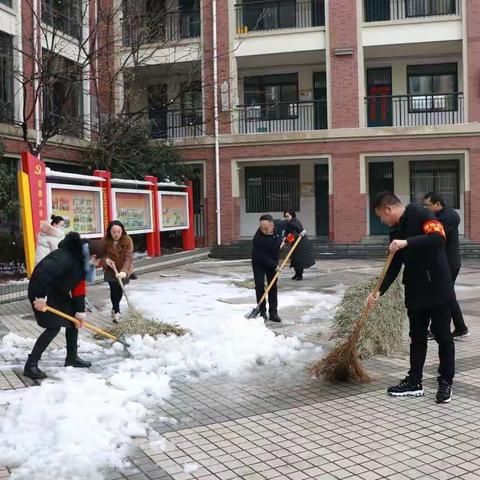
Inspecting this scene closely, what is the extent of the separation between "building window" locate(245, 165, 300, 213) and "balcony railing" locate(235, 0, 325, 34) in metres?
5.41

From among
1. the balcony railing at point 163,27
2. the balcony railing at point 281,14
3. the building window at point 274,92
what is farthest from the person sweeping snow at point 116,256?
the balcony railing at point 281,14

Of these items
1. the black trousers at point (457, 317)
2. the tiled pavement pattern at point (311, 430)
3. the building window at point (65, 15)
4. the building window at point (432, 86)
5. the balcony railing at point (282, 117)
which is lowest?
the tiled pavement pattern at point (311, 430)

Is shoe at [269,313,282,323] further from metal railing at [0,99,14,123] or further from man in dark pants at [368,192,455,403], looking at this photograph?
metal railing at [0,99,14,123]

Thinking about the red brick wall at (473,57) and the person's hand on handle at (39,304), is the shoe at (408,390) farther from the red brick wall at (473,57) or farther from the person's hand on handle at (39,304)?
the red brick wall at (473,57)

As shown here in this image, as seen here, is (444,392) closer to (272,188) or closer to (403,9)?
(272,188)

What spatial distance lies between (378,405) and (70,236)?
3271mm

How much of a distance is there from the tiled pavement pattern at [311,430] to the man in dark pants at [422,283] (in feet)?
0.81

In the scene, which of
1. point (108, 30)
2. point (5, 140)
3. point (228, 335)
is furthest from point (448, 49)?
point (228, 335)

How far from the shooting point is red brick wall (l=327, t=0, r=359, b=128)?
2200 centimetres

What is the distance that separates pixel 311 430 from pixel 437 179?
20.9 m

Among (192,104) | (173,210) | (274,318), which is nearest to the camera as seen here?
(274,318)

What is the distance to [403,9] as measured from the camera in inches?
899

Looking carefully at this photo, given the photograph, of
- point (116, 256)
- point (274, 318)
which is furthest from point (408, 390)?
point (116, 256)

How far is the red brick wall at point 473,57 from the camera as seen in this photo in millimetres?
21344
